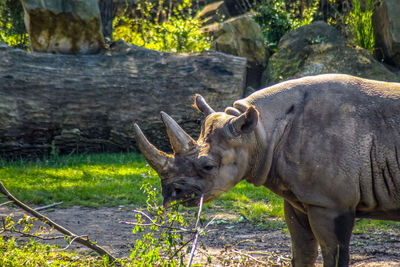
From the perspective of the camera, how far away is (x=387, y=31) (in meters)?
11.3

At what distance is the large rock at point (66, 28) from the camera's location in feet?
33.8

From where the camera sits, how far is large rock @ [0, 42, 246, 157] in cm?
948

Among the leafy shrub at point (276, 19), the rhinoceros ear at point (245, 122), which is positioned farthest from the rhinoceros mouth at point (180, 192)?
the leafy shrub at point (276, 19)

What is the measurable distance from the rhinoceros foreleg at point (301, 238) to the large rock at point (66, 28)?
664 centimetres

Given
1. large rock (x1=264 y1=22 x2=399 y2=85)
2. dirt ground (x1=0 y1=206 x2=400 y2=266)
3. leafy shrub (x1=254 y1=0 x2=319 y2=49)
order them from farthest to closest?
leafy shrub (x1=254 y1=0 x2=319 y2=49), large rock (x1=264 y1=22 x2=399 y2=85), dirt ground (x1=0 y1=206 x2=400 y2=266)

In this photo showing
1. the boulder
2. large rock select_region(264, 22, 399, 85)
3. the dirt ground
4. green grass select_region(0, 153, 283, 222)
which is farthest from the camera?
the boulder

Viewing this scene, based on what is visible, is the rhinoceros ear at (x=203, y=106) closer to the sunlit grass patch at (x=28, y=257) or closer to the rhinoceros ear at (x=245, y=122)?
the rhinoceros ear at (x=245, y=122)

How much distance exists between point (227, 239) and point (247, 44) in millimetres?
6850

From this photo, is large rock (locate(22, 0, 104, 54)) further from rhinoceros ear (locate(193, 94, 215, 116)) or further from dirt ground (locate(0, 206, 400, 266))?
rhinoceros ear (locate(193, 94, 215, 116))

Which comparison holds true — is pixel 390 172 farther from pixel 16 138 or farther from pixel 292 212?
pixel 16 138

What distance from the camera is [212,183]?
4469 mm

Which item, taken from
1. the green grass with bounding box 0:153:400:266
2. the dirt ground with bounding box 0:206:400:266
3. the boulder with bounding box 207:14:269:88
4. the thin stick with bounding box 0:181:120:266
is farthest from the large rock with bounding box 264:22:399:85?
the thin stick with bounding box 0:181:120:266

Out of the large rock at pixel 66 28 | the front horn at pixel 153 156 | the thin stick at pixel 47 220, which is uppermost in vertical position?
the large rock at pixel 66 28

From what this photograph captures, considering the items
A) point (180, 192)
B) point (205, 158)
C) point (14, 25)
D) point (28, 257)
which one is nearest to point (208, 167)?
point (205, 158)
